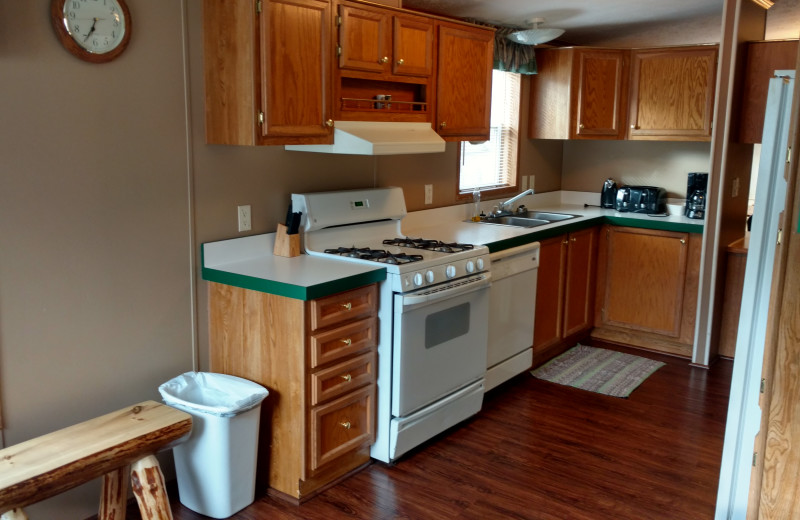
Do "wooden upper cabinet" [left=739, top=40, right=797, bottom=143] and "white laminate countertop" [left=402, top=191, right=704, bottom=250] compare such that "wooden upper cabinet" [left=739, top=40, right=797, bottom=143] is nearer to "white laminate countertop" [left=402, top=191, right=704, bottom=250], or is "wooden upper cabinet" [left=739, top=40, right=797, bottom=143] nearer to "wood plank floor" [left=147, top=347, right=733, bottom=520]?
"white laminate countertop" [left=402, top=191, right=704, bottom=250]

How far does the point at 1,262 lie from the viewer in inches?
89.8

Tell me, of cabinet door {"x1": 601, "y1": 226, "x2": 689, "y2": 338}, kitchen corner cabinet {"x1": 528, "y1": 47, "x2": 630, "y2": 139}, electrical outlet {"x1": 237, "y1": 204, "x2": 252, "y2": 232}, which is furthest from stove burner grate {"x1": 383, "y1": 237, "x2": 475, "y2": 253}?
kitchen corner cabinet {"x1": 528, "y1": 47, "x2": 630, "y2": 139}

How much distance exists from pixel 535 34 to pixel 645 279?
173 centimetres

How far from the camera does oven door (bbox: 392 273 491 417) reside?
2.99 metres

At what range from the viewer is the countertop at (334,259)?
8.94 feet

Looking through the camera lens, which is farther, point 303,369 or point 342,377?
point 342,377

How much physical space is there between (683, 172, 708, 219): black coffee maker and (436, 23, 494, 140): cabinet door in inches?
66.0

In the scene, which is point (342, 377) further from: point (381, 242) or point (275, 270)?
point (381, 242)

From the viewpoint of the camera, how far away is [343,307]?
282cm

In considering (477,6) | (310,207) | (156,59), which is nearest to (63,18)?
(156,59)

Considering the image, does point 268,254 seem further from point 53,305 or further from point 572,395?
point 572,395

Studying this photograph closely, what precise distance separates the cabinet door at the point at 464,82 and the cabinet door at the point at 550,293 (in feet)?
2.67

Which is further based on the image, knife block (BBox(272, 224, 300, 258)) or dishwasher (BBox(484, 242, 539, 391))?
dishwasher (BBox(484, 242, 539, 391))

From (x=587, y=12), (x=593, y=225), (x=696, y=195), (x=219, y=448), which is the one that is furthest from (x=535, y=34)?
(x=219, y=448)
